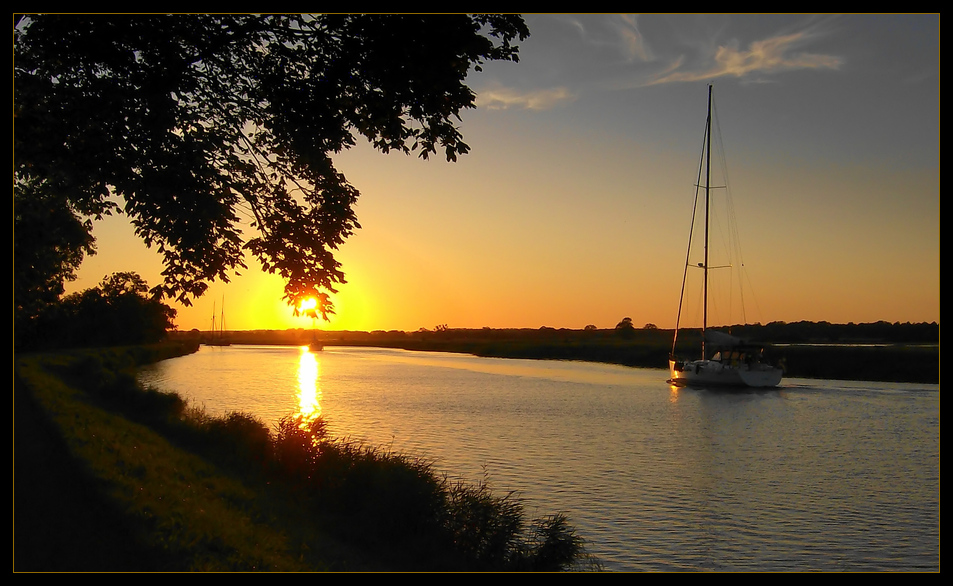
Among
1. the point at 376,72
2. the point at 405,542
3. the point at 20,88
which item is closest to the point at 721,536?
the point at 405,542

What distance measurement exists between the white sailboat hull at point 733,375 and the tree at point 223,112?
46.5 meters

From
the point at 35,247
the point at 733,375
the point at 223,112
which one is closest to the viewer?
the point at 35,247

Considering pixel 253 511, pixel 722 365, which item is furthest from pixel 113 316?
pixel 253 511

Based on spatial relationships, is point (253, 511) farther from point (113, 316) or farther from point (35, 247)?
point (113, 316)

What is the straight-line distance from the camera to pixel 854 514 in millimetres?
19203

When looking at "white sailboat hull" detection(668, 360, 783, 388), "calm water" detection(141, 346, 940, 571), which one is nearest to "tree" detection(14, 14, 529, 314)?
"calm water" detection(141, 346, 940, 571)

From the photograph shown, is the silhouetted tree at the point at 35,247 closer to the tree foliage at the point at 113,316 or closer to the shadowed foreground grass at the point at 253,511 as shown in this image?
the shadowed foreground grass at the point at 253,511

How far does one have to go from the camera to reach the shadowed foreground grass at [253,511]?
11047 millimetres

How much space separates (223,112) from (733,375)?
157 feet

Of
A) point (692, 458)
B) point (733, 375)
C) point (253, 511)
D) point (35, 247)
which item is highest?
point (35, 247)

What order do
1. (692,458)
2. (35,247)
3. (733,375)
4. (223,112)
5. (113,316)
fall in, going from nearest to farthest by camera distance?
(35,247), (223,112), (692,458), (733,375), (113,316)

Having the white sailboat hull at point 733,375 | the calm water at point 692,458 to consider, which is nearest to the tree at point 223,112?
the calm water at point 692,458

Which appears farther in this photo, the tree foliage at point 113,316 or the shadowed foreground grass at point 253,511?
the tree foliage at point 113,316

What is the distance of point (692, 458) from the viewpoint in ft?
88.5
